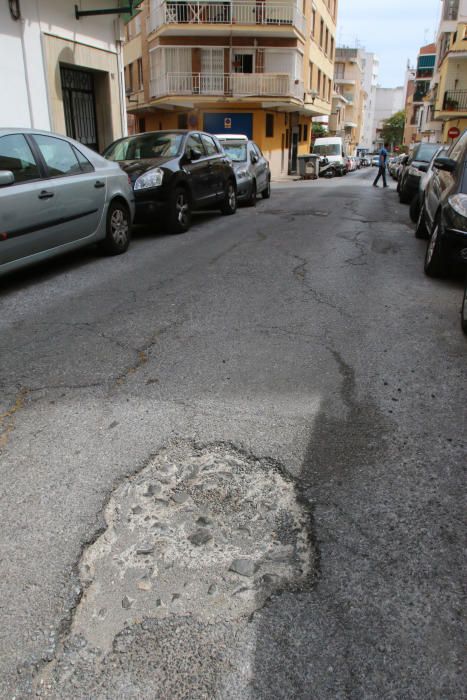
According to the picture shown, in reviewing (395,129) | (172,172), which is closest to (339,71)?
(395,129)

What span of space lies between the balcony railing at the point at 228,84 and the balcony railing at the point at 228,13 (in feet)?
8.79

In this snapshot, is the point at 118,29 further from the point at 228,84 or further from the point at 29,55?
the point at 228,84

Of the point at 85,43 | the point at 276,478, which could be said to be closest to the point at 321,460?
the point at 276,478

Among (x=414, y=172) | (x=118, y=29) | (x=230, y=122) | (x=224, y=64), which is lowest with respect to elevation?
(x=414, y=172)

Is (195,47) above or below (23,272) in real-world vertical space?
above

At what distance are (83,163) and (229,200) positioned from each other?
5690 millimetres

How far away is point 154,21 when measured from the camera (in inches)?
1291

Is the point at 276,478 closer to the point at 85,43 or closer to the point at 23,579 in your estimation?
the point at 23,579

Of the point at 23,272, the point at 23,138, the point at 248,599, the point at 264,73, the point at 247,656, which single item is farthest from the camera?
the point at 264,73

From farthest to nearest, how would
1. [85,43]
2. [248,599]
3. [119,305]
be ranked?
[85,43]
[119,305]
[248,599]

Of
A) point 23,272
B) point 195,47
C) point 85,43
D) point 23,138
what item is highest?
point 195,47

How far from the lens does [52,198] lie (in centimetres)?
645

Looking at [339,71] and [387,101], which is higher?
[339,71]

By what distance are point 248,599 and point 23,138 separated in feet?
18.5
